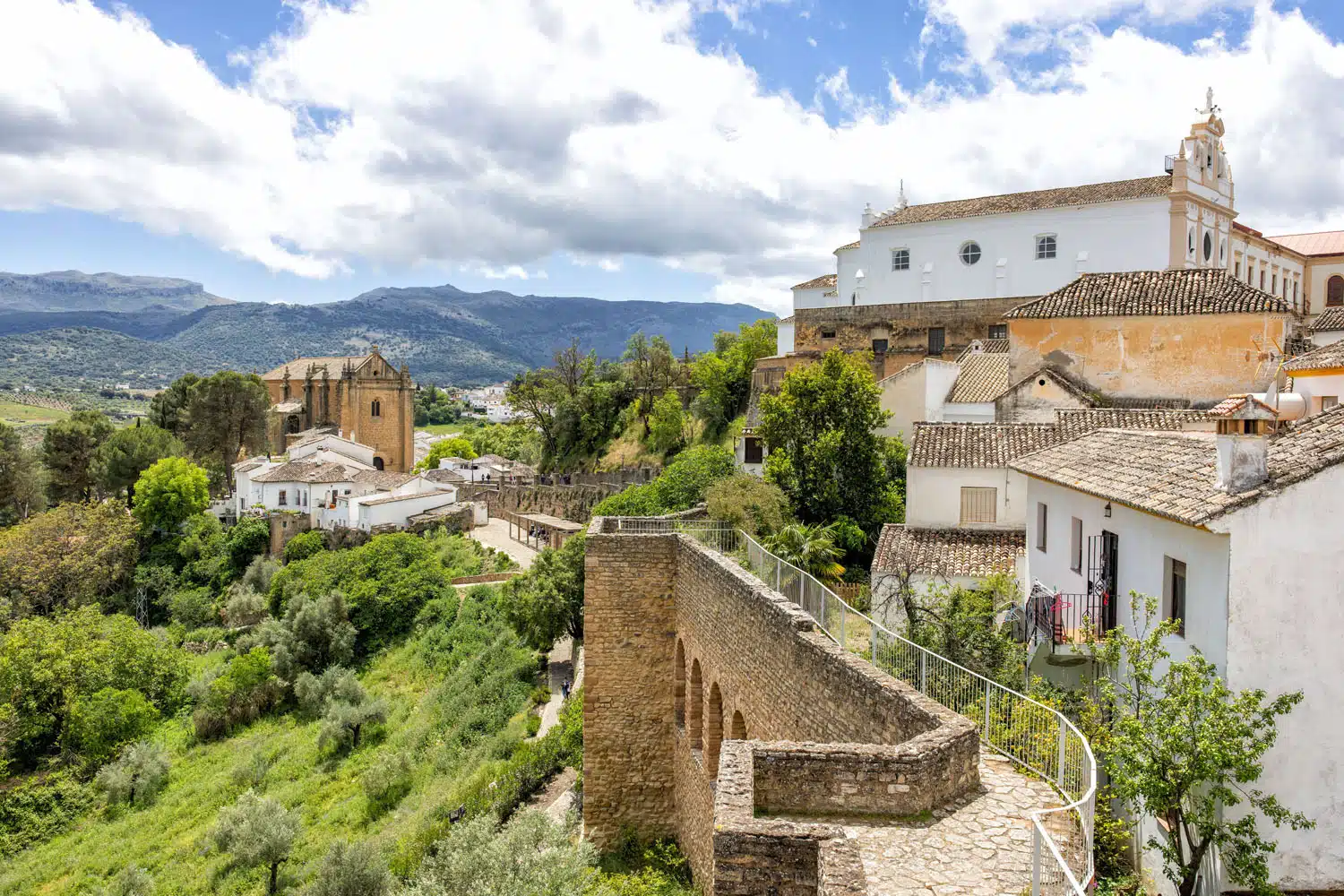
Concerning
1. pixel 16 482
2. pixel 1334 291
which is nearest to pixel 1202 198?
pixel 1334 291

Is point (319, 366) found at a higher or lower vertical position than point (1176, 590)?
higher

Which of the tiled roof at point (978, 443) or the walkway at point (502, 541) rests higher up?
the tiled roof at point (978, 443)

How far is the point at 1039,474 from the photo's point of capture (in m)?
14.6

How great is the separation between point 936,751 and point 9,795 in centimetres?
3409

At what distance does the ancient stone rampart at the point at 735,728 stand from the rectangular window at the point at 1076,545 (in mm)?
4804

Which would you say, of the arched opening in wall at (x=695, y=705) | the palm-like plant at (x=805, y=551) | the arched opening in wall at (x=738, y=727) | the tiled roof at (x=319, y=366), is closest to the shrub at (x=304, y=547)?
the tiled roof at (x=319, y=366)

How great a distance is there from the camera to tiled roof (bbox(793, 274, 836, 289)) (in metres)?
48.8

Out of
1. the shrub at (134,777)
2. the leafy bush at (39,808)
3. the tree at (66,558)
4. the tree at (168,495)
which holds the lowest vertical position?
the leafy bush at (39,808)

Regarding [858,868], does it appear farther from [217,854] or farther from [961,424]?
[217,854]

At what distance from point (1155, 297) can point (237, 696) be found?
109 ft

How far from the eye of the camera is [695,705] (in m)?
14.9

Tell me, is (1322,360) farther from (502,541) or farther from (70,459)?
(70,459)

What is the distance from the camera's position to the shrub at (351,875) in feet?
60.6

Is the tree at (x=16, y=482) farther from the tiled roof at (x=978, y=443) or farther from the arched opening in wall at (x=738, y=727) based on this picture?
the arched opening in wall at (x=738, y=727)
